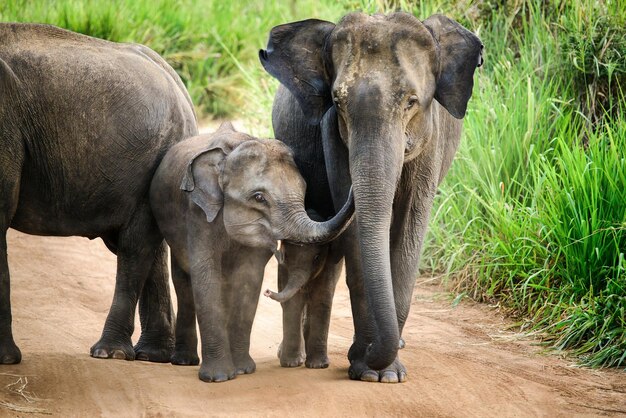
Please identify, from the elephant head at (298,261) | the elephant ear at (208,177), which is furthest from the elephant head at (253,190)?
the elephant head at (298,261)

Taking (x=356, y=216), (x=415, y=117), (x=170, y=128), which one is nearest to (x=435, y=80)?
(x=415, y=117)

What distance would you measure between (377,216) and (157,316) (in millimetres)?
2206

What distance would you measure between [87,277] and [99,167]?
10.7ft

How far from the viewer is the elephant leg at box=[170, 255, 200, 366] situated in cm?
705

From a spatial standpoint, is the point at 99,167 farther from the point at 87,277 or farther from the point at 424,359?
the point at 87,277

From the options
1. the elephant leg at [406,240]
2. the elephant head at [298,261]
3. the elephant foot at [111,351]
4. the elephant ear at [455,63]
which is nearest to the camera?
the elephant ear at [455,63]

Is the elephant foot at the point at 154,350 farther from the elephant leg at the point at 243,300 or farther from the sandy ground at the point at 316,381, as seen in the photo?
the elephant leg at the point at 243,300

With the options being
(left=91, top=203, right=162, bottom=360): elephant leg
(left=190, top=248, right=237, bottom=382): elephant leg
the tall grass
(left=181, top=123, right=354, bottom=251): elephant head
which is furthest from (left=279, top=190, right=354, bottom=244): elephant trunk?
the tall grass

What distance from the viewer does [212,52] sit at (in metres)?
15.7

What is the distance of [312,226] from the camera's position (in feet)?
20.3

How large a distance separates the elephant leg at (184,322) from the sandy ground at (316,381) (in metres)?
0.17

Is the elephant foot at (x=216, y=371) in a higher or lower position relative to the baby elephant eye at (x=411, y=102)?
lower

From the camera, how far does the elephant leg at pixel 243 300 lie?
670cm

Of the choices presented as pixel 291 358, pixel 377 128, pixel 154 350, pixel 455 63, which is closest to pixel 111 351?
pixel 154 350
